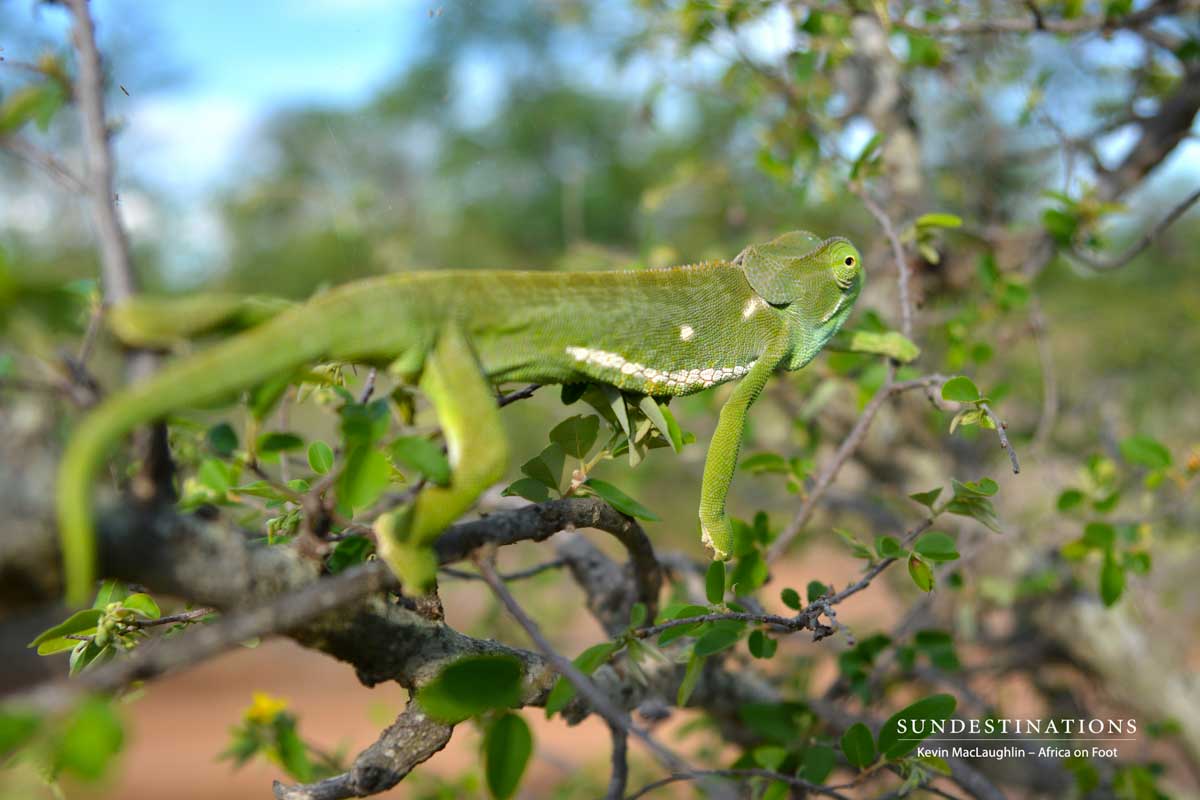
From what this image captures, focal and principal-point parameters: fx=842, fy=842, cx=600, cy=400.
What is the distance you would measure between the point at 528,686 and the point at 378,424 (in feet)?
1.66

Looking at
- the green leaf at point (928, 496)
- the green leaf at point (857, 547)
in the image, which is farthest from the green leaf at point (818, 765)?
the green leaf at point (928, 496)

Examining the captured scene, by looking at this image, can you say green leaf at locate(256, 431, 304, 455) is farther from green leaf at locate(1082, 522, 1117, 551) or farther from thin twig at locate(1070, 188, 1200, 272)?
thin twig at locate(1070, 188, 1200, 272)

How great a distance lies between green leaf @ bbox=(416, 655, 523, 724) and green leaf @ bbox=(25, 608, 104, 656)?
2.21 ft

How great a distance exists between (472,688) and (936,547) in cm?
92

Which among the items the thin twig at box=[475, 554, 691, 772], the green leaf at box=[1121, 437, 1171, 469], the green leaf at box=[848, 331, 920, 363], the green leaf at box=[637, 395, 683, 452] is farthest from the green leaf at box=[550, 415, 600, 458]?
the green leaf at box=[1121, 437, 1171, 469]

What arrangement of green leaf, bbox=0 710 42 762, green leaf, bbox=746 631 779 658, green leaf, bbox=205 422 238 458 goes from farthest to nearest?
1. green leaf, bbox=746 631 779 658
2. green leaf, bbox=205 422 238 458
3. green leaf, bbox=0 710 42 762

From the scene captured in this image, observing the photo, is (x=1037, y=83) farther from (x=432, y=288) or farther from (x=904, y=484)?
(x=432, y=288)

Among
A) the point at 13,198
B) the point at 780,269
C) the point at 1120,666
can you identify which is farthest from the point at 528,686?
the point at 13,198

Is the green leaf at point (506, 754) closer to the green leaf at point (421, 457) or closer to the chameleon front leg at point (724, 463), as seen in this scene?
the green leaf at point (421, 457)

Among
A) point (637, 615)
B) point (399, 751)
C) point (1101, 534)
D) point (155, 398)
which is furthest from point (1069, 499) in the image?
point (155, 398)

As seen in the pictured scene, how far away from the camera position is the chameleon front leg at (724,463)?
164 centimetres

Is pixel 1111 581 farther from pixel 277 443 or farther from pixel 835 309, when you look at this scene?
pixel 277 443

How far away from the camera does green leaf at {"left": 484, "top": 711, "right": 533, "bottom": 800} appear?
39.4 inches

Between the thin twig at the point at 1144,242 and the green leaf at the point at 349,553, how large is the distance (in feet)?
6.70
